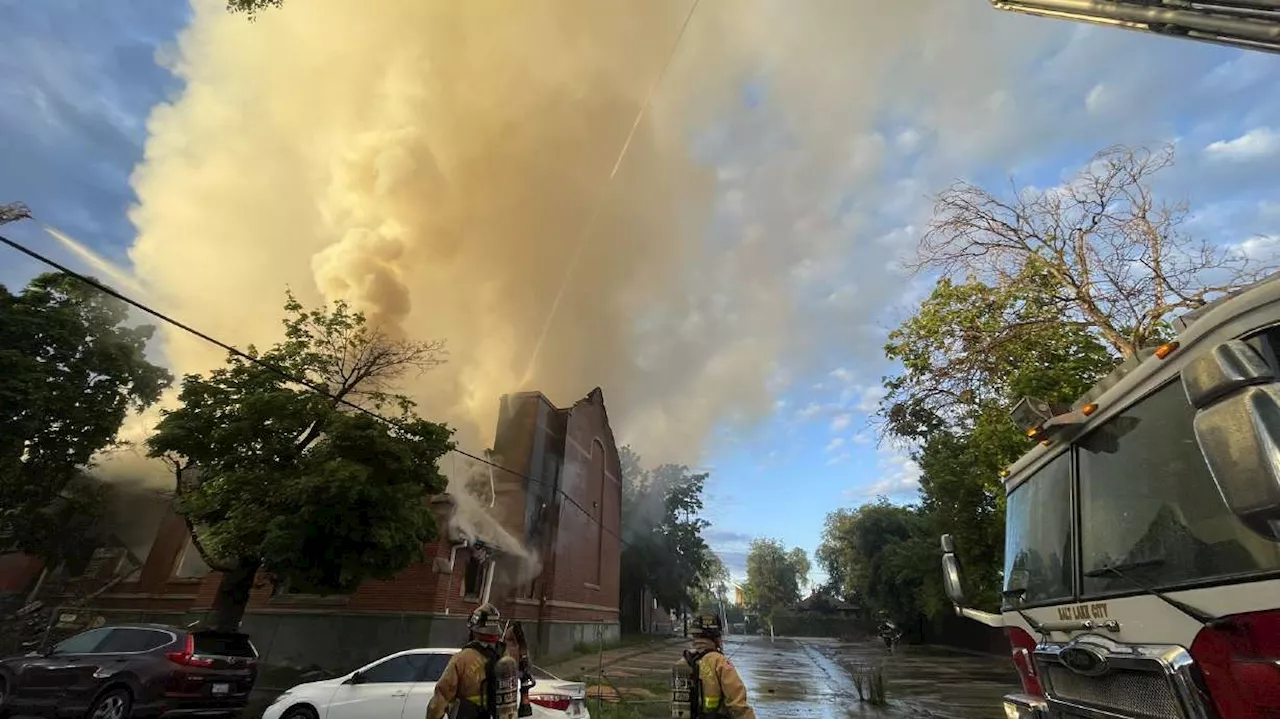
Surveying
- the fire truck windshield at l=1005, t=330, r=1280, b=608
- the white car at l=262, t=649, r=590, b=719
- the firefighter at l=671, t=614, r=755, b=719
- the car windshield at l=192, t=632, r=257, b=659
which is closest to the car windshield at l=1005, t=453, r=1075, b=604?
the fire truck windshield at l=1005, t=330, r=1280, b=608

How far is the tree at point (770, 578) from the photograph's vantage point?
81375 mm

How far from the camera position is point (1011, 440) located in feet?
31.8

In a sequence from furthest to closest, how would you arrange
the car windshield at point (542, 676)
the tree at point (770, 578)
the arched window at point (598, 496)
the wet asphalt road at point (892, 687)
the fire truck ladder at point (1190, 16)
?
the tree at point (770, 578)
the arched window at point (598, 496)
the wet asphalt road at point (892, 687)
the car windshield at point (542, 676)
the fire truck ladder at point (1190, 16)

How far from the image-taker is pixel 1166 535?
2242mm

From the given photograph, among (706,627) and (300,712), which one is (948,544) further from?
(300,712)

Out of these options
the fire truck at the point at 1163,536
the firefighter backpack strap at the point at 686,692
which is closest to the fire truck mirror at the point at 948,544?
the fire truck at the point at 1163,536

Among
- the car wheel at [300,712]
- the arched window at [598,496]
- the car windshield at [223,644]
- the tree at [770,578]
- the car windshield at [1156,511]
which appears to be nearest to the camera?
the car windshield at [1156,511]

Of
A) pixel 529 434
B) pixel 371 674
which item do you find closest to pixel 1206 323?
pixel 371 674

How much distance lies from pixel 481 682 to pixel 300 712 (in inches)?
215

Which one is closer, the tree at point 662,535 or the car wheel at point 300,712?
the car wheel at point 300,712

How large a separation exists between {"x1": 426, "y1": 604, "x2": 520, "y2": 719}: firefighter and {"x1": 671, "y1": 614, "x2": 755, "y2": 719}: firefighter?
4.18ft

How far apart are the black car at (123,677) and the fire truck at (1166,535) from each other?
421 inches

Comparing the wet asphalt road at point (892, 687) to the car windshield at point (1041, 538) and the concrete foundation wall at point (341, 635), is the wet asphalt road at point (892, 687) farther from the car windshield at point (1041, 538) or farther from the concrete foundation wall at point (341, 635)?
the car windshield at point (1041, 538)

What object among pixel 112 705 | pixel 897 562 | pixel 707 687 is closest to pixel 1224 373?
pixel 707 687
